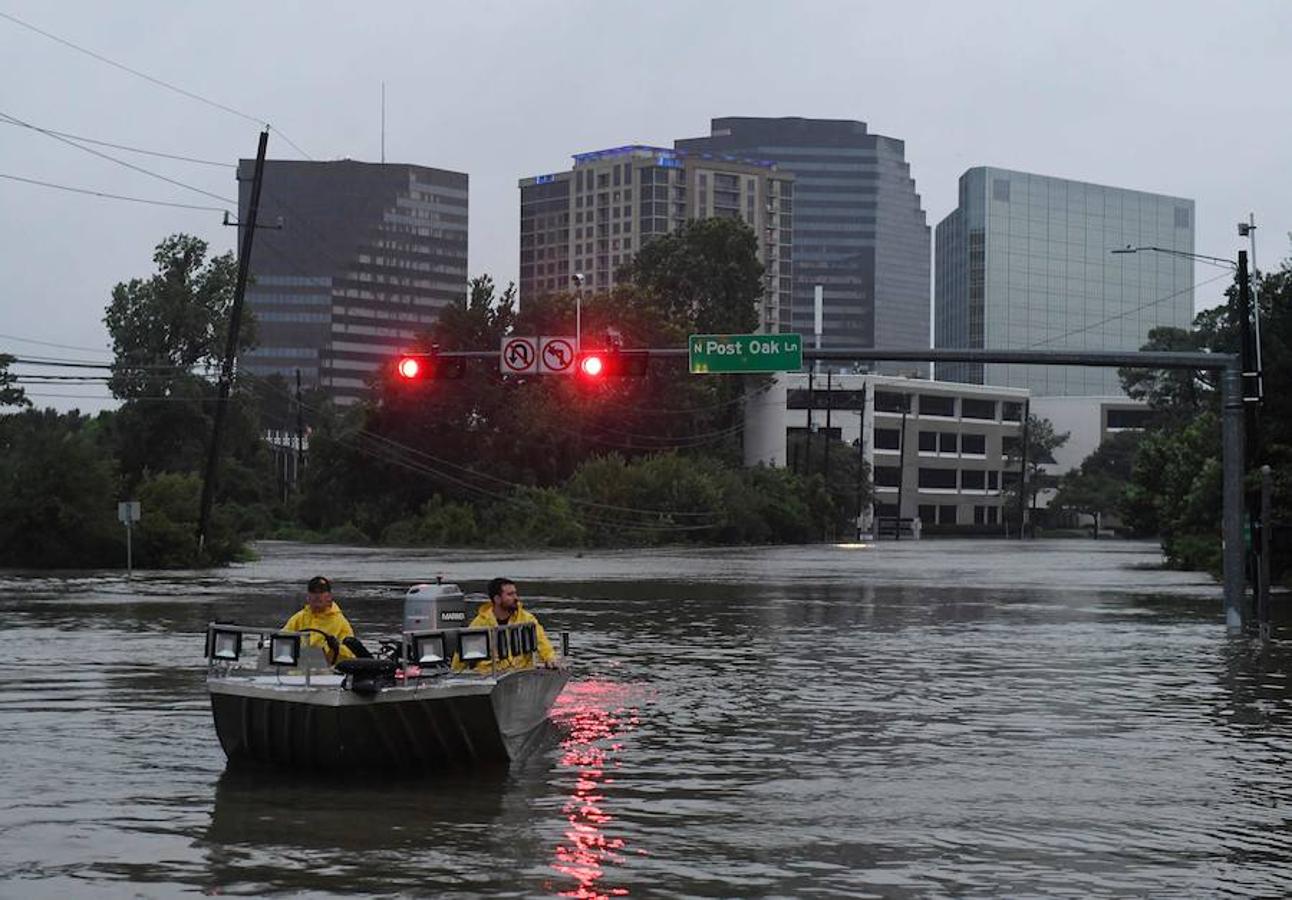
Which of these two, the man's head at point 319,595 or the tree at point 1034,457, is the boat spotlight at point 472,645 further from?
the tree at point 1034,457

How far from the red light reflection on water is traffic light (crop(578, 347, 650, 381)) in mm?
11990

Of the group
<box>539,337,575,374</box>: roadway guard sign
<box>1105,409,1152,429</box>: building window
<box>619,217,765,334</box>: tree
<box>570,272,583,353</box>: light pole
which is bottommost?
<box>539,337,575,374</box>: roadway guard sign

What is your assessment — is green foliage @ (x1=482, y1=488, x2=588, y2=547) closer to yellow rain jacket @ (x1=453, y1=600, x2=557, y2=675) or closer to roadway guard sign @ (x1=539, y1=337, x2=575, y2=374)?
Result: roadway guard sign @ (x1=539, y1=337, x2=575, y2=374)

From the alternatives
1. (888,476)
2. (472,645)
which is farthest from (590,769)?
(888,476)

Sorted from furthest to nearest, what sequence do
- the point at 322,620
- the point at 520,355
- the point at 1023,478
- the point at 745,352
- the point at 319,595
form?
the point at 1023,478 → the point at 745,352 → the point at 520,355 → the point at 322,620 → the point at 319,595

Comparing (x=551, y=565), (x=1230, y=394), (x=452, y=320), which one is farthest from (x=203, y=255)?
(x=1230, y=394)

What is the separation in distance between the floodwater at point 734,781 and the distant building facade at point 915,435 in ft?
411

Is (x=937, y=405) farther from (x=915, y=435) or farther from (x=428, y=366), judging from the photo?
(x=428, y=366)

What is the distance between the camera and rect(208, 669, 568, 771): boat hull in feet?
52.8

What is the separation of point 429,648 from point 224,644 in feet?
6.32

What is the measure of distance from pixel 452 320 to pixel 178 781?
351 feet

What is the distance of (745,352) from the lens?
41219 mm

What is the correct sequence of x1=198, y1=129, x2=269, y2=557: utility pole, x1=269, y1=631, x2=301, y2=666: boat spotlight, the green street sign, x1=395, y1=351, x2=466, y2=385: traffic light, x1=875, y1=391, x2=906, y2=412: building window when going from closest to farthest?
x1=269, y1=631, x2=301, y2=666: boat spotlight
x1=395, y1=351, x2=466, y2=385: traffic light
the green street sign
x1=198, y1=129, x2=269, y2=557: utility pole
x1=875, y1=391, x2=906, y2=412: building window

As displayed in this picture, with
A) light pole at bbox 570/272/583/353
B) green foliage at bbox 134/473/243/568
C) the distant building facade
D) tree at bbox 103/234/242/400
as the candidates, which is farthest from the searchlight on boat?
the distant building facade
